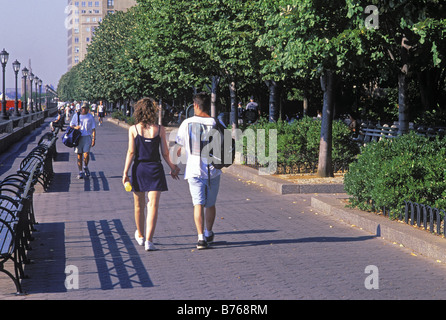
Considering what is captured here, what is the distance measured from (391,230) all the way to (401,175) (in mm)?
866

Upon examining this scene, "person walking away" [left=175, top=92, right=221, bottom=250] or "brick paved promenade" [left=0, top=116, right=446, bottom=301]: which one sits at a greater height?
"person walking away" [left=175, top=92, right=221, bottom=250]

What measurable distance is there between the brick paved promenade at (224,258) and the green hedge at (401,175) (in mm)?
582

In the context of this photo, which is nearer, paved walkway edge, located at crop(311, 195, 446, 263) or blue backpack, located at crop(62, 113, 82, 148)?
paved walkway edge, located at crop(311, 195, 446, 263)

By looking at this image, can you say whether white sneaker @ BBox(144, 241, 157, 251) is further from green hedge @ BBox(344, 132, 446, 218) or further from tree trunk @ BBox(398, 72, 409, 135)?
tree trunk @ BBox(398, 72, 409, 135)

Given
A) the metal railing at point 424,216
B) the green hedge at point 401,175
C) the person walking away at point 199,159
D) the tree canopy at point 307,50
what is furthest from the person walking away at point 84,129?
the metal railing at point 424,216

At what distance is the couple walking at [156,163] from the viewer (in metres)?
8.27

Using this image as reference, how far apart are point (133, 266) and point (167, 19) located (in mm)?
21405

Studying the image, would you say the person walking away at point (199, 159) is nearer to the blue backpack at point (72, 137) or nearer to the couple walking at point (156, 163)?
the couple walking at point (156, 163)

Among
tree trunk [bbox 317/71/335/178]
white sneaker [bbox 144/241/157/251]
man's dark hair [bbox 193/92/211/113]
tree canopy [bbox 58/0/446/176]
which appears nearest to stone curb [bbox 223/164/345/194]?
tree trunk [bbox 317/71/335/178]

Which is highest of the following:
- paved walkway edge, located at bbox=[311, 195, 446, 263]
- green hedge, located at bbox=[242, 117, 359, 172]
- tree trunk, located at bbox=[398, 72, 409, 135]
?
tree trunk, located at bbox=[398, 72, 409, 135]

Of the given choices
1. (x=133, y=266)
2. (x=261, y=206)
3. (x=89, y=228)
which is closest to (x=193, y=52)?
(x=261, y=206)

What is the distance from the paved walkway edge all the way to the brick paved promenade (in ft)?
0.44

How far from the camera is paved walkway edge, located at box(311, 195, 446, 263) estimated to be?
7.85 meters

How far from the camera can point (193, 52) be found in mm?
27672
